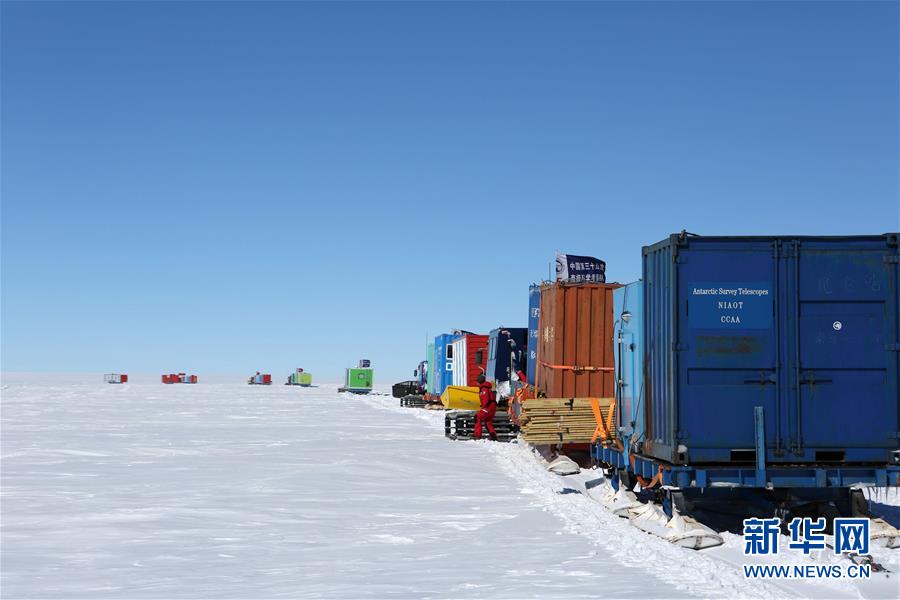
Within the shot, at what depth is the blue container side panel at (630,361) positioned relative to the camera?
12.5 m

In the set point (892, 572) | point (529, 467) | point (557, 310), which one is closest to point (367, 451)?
point (529, 467)

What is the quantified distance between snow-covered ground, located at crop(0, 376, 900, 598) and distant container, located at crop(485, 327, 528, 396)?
3974 mm

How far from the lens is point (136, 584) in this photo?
28.4ft

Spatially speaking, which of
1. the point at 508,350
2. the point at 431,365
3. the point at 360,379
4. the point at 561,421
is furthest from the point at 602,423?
the point at 360,379

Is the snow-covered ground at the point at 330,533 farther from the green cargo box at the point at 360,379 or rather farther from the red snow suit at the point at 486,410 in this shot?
the green cargo box at the point at 360,379

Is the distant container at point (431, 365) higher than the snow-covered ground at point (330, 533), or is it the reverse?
the distant container at point (431, 365)

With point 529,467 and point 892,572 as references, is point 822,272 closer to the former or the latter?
point 892,572

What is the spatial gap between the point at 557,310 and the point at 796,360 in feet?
26.6

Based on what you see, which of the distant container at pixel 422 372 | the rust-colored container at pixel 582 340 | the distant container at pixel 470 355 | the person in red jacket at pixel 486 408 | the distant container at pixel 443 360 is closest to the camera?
the rust-colored container at pixel 582 340

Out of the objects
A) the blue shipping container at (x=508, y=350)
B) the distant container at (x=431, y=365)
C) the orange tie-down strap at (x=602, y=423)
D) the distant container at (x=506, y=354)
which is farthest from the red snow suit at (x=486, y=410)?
the distant container at (x=431, y=365)

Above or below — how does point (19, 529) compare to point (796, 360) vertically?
below

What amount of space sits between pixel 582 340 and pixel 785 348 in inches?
318

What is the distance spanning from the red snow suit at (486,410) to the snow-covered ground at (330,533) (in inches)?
165

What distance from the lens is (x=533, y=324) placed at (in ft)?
72.6
